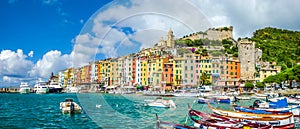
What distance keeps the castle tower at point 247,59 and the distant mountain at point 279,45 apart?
23.7ft

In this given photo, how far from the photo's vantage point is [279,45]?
83438 mm

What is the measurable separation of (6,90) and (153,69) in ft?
189

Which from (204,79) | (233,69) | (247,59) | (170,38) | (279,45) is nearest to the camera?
(170,38)

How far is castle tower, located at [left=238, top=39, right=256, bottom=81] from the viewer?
6144 centimetres

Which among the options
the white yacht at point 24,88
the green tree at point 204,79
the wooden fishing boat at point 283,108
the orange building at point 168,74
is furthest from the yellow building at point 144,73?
the wooden fishing boat at point 283,108

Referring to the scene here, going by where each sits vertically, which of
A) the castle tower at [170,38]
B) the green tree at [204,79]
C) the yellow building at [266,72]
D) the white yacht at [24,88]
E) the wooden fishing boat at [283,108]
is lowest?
the wooden fishing boat at [283,108]

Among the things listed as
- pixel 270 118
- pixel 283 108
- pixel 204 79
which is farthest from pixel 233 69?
pixel 270 118

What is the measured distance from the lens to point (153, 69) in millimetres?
56500

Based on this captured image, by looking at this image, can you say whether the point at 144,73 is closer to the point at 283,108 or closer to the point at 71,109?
the point at 71,109

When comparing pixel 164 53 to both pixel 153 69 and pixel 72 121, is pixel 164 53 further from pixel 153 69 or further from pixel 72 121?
pixel 72 121

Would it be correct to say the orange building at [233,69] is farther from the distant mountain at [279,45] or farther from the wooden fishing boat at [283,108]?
the wooden fishing boat at [283,108]

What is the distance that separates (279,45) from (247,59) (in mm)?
25088

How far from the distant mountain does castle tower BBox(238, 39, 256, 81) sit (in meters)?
7.22

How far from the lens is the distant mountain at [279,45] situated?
72.1 metres
